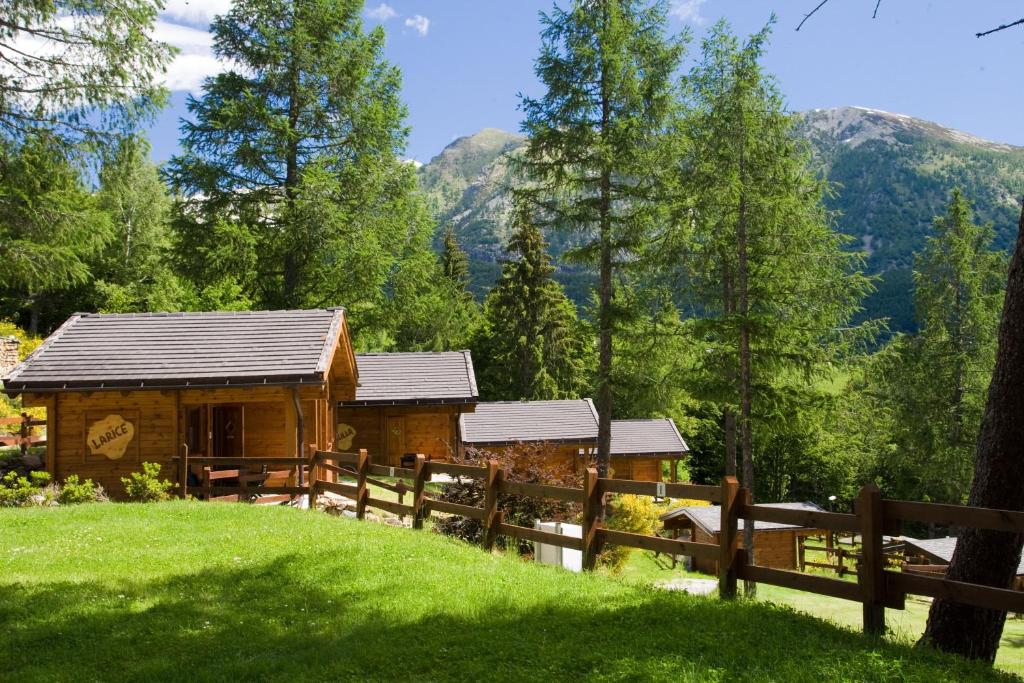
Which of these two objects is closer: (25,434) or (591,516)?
(591,516)

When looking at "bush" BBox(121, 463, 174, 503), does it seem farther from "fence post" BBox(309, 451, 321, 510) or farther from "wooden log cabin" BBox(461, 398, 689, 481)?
"wooden log cabin" BBox(461, 398, 689, 481)

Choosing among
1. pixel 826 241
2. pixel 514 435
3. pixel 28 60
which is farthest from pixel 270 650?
pixel 514 435

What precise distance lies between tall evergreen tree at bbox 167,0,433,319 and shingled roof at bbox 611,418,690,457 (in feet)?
43.3

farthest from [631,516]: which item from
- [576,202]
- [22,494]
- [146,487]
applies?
[22,494]

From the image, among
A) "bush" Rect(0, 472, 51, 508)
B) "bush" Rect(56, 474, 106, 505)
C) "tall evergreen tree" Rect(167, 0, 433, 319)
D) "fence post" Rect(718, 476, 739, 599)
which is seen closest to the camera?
"fence post" Rect(718, 476, 739, 599)

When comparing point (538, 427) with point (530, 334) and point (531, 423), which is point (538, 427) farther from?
point (530, 334)

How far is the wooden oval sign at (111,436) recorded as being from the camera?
17.0 m

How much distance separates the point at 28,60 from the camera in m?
12.0

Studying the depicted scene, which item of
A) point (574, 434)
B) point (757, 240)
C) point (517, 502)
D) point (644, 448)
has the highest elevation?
point (757, 240)

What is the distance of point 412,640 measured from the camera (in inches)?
227

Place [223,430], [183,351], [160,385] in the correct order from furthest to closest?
[223,430] → [183,351] → [160,385]

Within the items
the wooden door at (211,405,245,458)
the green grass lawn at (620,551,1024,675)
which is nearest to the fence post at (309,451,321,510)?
the green grass lawn at (620,551,1024,675)

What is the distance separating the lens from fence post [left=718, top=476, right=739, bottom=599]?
267 inches

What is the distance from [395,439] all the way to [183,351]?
10837 millimetres
